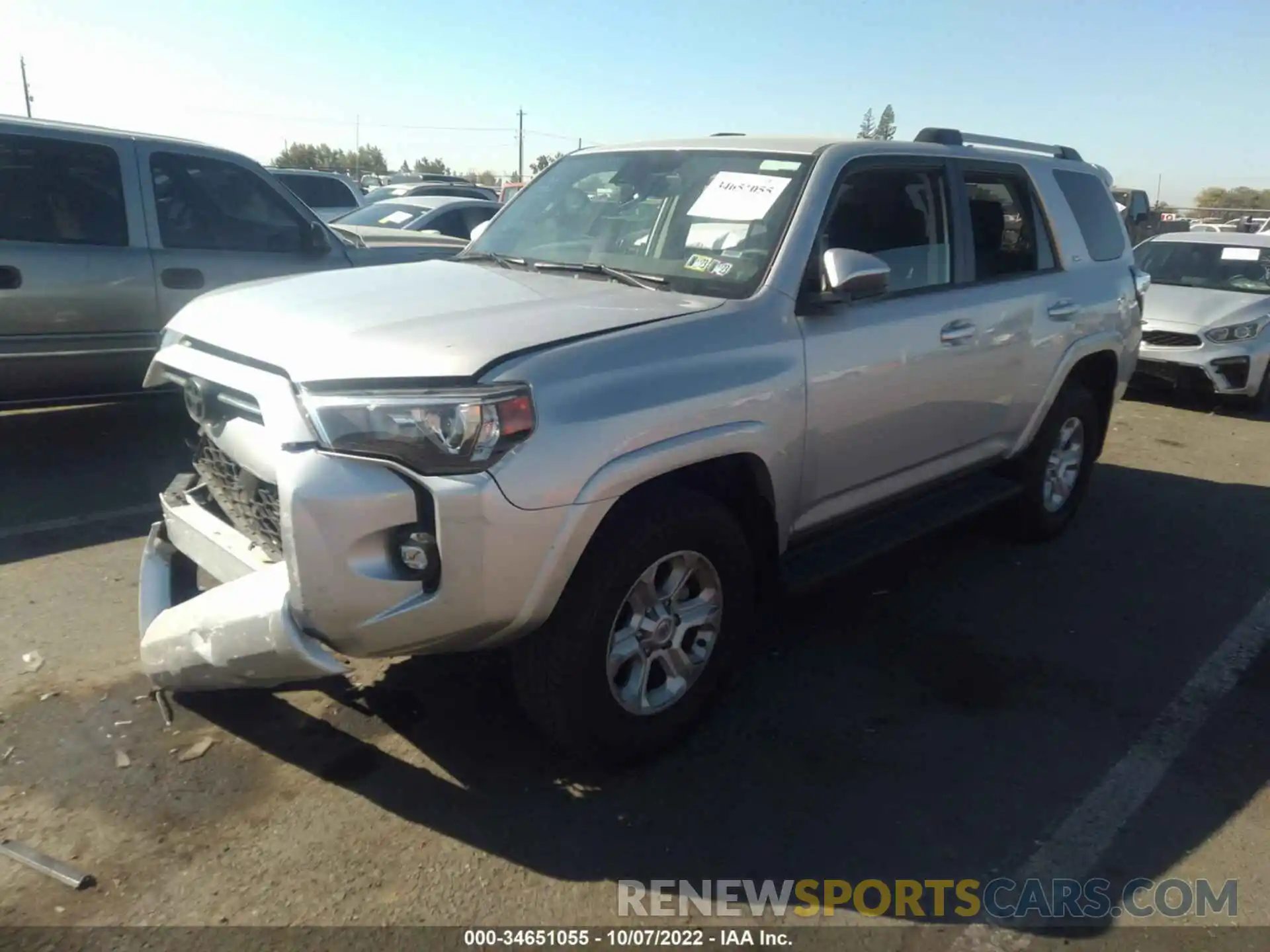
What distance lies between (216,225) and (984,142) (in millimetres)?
4542

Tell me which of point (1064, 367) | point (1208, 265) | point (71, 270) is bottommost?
point (1064, 367)

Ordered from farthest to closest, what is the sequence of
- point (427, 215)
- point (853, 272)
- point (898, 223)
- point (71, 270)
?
point (427, 215)
point (71, 270)
point (898, 223)
point (853, 272)

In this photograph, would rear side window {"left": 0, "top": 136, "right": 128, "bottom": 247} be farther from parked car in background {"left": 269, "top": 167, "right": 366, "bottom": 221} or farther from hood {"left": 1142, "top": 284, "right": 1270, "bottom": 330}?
parked car in background {"left": 269, "top": 167, "right": 366, "bottom": 221}

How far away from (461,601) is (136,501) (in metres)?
3.53

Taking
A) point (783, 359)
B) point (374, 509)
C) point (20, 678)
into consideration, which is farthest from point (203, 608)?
point (783, 359)

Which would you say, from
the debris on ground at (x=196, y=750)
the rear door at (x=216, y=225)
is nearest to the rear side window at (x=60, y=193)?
the rear door at (x=216, y=225)

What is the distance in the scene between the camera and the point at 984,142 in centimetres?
491

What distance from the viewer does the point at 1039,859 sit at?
9.43 feet

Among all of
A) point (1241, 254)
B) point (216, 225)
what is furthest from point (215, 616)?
point (1241, 254)

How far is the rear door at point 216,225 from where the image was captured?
6.01 meters

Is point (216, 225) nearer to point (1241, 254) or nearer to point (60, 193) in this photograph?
point (60, 193)

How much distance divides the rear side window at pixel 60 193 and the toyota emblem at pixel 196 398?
10.6ft

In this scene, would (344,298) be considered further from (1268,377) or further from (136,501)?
(1268,377)

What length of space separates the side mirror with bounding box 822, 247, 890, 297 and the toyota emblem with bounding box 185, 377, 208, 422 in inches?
80.0
